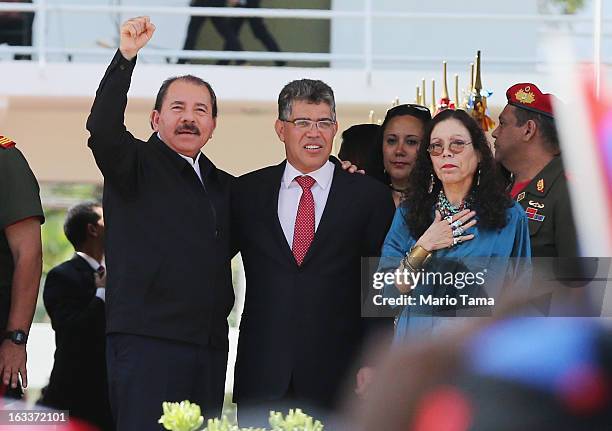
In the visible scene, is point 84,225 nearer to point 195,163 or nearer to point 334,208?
point 195,163

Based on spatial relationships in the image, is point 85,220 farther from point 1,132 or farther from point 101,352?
point 1,132

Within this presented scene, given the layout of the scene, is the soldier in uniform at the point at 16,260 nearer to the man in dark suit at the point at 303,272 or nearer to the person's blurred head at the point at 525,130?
the man in dark suit at the point at 303,272

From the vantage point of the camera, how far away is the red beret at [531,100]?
4230 millimetres

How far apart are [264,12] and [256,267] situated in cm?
471

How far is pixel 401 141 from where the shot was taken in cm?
426

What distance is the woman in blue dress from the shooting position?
3.43m

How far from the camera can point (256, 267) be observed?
3.78 metres

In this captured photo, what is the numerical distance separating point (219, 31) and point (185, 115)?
5635 millimetres

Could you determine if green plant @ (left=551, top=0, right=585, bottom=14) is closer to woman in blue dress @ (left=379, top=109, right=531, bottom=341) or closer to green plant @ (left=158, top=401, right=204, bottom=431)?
woman in blue dress @ (left=379, top=109, right=531, bottom=341)

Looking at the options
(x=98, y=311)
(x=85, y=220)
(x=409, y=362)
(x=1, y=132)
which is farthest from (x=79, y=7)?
(x=409, y=362)

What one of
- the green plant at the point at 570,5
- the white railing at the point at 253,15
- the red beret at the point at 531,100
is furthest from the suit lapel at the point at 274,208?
the green plant at the point at 570,5

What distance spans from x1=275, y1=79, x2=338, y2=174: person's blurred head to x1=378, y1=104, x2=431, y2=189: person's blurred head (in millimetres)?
371

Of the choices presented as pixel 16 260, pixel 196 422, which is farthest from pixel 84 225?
pixel 196 422

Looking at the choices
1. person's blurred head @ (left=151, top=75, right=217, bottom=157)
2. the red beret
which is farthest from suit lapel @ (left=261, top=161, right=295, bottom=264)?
the red beret
